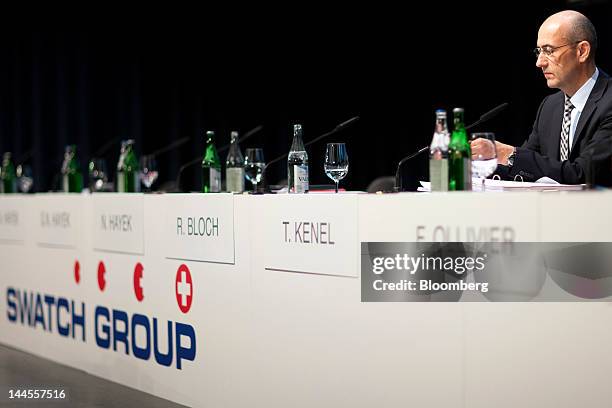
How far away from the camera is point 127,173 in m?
4.04

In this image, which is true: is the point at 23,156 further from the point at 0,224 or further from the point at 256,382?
the point at 256,382

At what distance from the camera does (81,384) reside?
3713mm

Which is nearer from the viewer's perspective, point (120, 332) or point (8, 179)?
point (120, 332)

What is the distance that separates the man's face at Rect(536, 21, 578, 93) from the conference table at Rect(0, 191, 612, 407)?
2.97 feet

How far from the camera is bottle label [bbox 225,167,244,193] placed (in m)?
3.40

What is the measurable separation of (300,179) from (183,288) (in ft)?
2.27

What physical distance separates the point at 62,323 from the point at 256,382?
5.29 feet

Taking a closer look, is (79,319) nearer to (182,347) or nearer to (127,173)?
(127,173)

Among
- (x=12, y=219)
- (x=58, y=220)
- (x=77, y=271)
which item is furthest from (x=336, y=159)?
(x=12, y=219)

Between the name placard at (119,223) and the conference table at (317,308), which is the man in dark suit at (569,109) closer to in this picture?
the conference table at (317,308)

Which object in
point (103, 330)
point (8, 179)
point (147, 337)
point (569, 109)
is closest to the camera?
point (569, 109)

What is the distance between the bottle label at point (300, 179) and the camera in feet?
9.75

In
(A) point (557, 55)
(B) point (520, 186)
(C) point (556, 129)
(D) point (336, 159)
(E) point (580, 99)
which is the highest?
(A) point (557, 55)

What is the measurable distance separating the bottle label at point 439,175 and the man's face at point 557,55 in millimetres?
749
